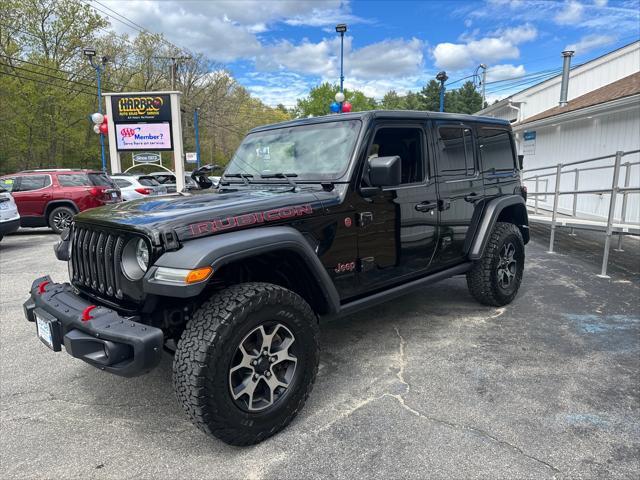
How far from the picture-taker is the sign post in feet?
61.0

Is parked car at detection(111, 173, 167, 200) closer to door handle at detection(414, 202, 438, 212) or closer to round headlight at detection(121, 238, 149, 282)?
door handle at detection(414, 202, 438, 212)

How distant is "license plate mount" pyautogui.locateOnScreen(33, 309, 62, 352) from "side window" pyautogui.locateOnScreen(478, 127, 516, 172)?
156 inches

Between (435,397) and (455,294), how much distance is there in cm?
256

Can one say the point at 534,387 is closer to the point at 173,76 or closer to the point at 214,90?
the point at 173,76

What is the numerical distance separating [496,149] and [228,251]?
3593 millimetres

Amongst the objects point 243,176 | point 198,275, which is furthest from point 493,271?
point 198,275

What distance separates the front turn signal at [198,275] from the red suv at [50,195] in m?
10.0

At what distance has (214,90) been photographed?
147 ft

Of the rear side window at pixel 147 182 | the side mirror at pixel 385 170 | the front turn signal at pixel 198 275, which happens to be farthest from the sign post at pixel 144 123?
the front turn signal at pixel 198 275

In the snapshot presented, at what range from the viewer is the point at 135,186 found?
46.5 ft

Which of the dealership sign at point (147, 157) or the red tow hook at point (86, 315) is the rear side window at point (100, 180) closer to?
the dealership sign at point (147, 157)

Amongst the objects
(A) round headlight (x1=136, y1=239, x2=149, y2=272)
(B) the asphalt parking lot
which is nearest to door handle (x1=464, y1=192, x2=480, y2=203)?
(B) the asphalt parking lot

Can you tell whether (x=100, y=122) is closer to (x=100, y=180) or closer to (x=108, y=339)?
(x=100, y=180)

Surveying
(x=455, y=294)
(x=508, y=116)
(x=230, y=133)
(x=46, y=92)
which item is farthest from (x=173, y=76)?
(x=455, y=294)
